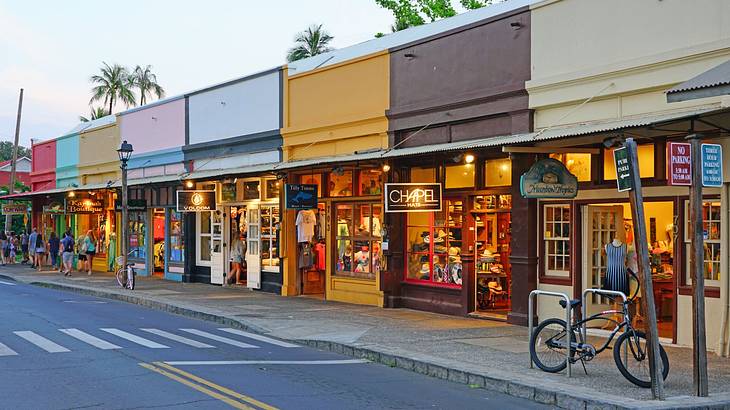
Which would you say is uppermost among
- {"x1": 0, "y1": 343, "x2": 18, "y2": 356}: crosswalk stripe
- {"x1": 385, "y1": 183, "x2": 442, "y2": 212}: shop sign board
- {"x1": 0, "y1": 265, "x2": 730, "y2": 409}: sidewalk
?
{"x1": 385, "y1": 183, "x2": 442, "y2": 212}: shop sign board

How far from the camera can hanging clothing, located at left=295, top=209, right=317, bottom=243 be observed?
21750 mm

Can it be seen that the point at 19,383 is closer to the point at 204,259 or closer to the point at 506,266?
the point at 506,266

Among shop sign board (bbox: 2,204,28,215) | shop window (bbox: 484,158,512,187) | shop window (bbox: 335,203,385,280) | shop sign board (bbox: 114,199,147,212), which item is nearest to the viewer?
shop window (bbox: 484,158,512,187)

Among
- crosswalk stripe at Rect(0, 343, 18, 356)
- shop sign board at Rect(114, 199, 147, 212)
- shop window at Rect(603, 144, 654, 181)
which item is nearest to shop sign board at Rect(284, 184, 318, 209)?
shop window at Rect(603, 144, 654, 181)

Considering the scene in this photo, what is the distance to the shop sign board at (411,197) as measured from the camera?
1714 cm

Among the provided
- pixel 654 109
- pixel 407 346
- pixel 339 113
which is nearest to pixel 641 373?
Result: pixel 407 346

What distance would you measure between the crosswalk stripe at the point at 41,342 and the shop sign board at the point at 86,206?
62.6 ft

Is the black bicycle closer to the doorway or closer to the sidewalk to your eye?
the sidewalk

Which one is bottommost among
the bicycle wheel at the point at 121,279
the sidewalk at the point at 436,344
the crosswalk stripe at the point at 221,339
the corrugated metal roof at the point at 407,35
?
the crosswalk stripe at the point at 221,339

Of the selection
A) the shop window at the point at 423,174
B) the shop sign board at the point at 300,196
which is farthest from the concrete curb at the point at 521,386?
the shop sign board at the point at 300,196

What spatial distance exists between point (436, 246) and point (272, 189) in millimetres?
6925

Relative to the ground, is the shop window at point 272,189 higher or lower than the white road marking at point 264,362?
higher

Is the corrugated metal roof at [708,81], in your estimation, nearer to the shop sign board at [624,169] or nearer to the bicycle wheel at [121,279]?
the shop sign board at [624,169]

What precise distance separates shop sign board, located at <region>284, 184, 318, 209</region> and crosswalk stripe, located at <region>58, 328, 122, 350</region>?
6794 mm
